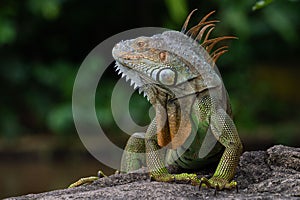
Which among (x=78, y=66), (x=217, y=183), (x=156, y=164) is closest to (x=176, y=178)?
(x=156, y=164)

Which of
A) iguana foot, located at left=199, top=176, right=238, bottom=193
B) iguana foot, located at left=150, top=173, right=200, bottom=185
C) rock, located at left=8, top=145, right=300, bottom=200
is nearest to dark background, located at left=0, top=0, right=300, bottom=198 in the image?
rock, located at left=8, top=145, right=300, bottom=200

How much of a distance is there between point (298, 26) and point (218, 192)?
11.1m

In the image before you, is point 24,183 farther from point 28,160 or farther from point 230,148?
point 230,148

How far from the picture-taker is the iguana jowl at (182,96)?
13.4ft

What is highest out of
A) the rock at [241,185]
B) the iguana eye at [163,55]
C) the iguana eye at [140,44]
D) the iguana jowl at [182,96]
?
the iguana eye at [140,44]

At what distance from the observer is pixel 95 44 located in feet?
47.2

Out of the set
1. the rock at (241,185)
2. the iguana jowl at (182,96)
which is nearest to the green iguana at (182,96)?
the iguana jowl at (182,96)

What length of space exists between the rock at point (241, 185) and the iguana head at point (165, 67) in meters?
0.57

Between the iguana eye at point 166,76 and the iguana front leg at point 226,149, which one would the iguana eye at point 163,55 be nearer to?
the iguana eye at point 166,76

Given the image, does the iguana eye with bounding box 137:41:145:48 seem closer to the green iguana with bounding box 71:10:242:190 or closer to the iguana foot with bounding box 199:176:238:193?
the green iguana with bounding box 71:10:242:190

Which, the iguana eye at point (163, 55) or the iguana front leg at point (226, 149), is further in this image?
the iguana eye at point (163, 55)

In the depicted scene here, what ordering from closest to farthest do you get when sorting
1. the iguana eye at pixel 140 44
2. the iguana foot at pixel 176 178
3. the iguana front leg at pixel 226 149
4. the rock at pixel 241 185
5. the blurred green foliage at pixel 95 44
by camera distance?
the rock at pixel 241 185 → the iguana front leg at pixel 226 149 → the iguana foot at pixel 176 178 → the iguana eye at pixel 140 44 → the blurred green foliage at pixel 95 44

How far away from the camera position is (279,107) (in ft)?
44.9

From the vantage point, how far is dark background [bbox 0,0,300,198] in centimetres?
1229
